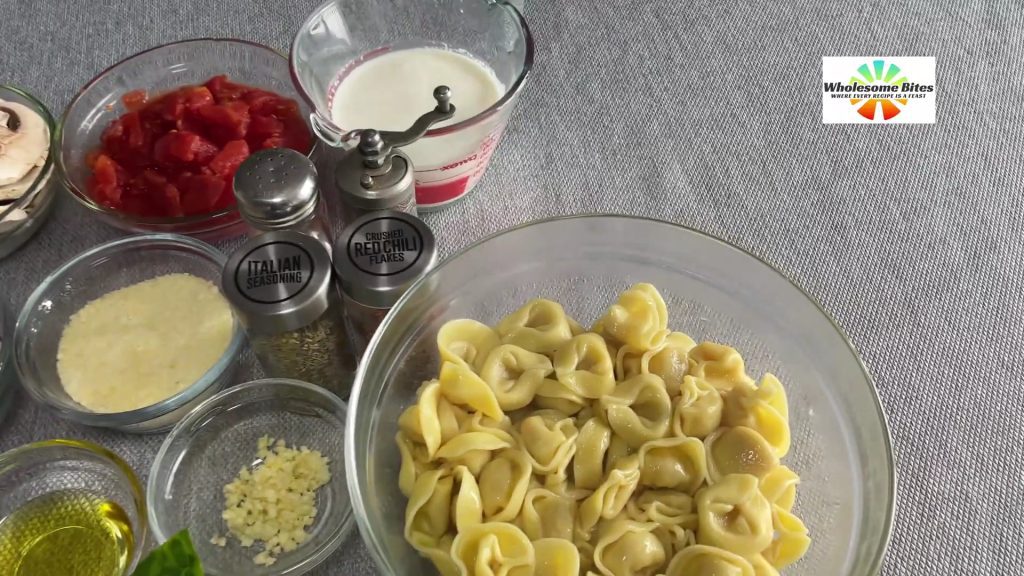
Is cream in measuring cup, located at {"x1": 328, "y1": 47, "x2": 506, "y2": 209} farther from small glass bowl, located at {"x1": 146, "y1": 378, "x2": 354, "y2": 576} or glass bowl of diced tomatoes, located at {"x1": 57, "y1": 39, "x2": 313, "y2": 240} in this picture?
small glass bowl, located at {"x1": 146, "y1": 378, "x2": 354, "y2": 576}

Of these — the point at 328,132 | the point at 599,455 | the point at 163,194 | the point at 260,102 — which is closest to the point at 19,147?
the point at 163,194

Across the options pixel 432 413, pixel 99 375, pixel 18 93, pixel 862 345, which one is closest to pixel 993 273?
pixel 862 345

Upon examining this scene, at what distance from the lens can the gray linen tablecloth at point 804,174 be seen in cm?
112

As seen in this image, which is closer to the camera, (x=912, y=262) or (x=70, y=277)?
(x=70, y=277)

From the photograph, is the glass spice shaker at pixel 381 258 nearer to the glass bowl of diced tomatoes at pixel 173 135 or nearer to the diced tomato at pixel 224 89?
the glass bowl of diced tomatoes at pixel 173 135

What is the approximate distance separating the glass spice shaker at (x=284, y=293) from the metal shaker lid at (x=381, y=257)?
0.09ft

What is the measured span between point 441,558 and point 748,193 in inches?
36.8

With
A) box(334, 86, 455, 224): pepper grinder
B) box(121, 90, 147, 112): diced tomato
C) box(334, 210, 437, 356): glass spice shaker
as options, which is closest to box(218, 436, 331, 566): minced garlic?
box(334, 210, 437, 356): glass spice shaker

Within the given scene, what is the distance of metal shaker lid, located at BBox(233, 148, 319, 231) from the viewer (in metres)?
1.00

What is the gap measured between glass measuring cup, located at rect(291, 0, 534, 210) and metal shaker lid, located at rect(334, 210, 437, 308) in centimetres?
20

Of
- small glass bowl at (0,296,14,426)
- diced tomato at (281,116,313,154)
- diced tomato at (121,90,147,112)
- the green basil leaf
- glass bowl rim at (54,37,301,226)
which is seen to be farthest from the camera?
diced tomato at (121,90,147,112)

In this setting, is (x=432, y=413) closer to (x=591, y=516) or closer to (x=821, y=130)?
(x=591, y=516)

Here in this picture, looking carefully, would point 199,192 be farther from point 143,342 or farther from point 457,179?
point 457,179

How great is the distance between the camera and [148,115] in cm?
133
